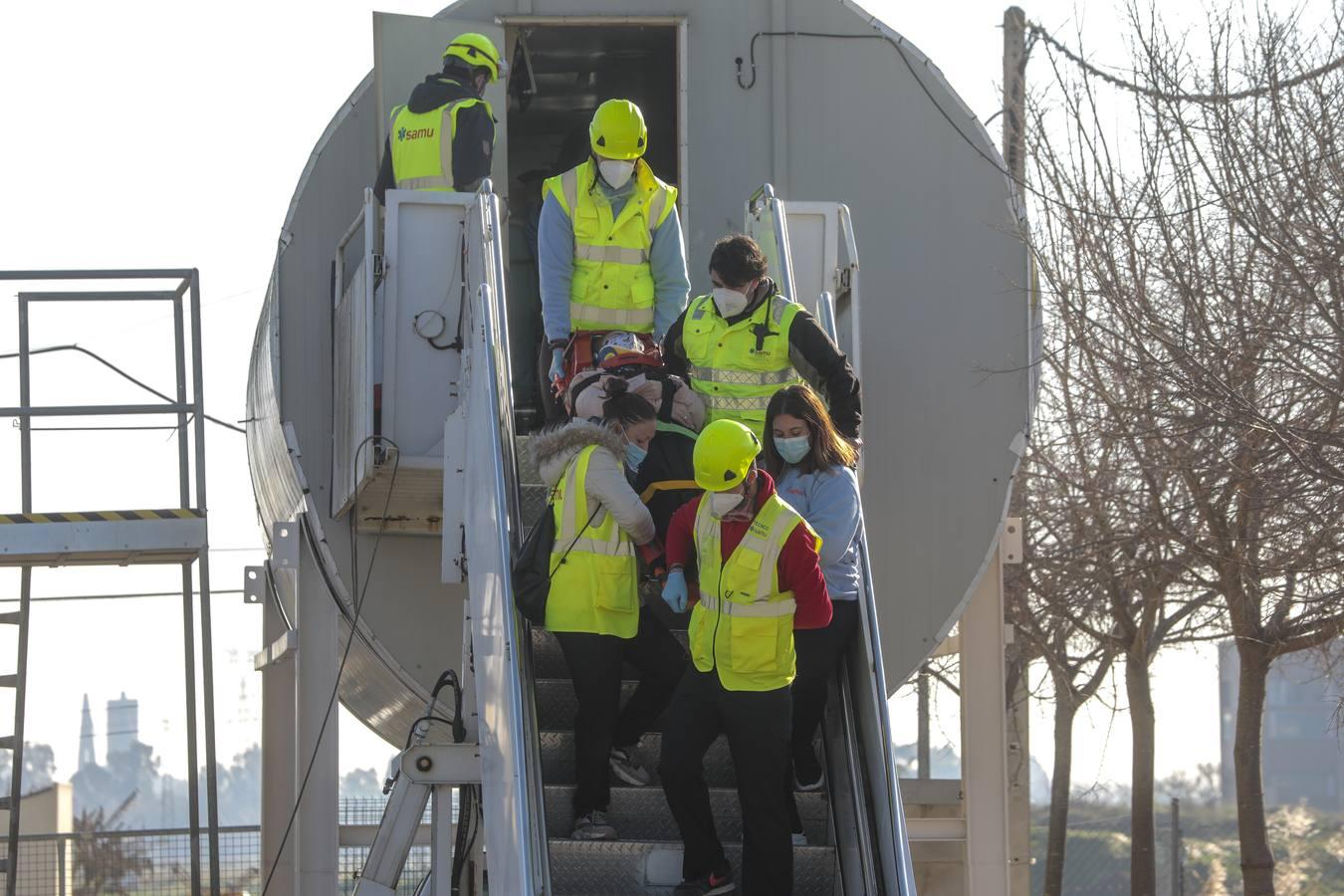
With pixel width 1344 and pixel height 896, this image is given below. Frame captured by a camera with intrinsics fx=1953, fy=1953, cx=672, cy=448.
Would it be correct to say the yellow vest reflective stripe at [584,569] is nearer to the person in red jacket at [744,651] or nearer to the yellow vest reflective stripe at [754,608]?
the person in red jacket at [744,651]

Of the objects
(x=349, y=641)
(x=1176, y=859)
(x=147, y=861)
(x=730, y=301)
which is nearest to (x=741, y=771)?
(x=730, y=301)

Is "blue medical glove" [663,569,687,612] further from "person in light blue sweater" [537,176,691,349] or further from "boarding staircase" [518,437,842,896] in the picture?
"person in light blue sweater" [537,176,691,349]

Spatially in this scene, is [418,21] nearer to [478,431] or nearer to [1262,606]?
[478,431]

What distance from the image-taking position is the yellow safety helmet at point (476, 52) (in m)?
Answer: 9.55

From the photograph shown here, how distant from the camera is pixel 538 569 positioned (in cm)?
659

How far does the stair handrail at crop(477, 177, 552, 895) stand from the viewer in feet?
20.3

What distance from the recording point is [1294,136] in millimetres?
8992

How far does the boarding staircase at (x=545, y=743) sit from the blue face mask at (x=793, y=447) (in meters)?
0.41

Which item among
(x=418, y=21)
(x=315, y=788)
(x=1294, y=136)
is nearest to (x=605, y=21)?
(x=418, y=21)

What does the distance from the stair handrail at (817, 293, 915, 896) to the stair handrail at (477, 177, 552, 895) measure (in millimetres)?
1076

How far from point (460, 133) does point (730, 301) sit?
272cm

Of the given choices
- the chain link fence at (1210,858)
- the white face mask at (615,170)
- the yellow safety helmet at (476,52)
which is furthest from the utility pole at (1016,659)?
the white face mask at (615,170)

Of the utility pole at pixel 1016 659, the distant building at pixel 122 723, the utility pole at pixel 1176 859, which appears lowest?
the distant building at pixel 122 723

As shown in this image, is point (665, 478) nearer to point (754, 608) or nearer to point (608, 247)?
point (754, 608)
